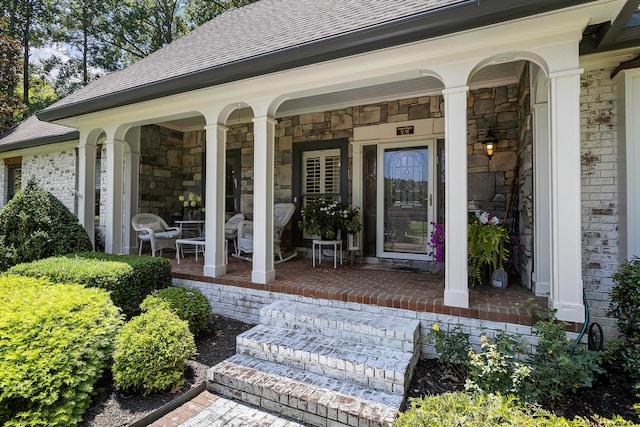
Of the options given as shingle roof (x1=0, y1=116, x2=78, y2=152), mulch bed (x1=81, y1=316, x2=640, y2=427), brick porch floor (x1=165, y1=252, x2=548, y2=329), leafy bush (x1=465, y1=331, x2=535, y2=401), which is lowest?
mulch bed (x1=81, y1=316, x2=640, y2=427)

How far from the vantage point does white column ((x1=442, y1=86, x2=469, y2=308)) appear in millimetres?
2695

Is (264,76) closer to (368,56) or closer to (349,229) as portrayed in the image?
(368,56)

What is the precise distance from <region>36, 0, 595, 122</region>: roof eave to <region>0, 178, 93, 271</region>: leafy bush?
1769 millimetres

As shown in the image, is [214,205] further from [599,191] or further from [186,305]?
[599,191]

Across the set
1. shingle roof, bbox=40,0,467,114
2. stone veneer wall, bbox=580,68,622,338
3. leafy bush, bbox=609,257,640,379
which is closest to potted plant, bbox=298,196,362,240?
shingle roof, bbox=40,0,467,114

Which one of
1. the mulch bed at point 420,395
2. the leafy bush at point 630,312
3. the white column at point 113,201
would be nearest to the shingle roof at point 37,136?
the white column at point 113,201

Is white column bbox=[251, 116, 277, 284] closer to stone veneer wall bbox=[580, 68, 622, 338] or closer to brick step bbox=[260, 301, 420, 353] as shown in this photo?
brick step bbox=[260, 301, 420, 353]

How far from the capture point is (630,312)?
7.35 feet

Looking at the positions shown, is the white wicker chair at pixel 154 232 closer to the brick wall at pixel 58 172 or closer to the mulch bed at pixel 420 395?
the brick wall at pixel 58 172

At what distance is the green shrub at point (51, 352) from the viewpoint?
182 centimetres

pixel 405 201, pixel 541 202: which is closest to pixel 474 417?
pixel 541 202

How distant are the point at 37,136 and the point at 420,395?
910 centimetres

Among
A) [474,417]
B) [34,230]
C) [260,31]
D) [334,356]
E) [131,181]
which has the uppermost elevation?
[260,31]

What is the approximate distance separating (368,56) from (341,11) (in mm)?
1055
